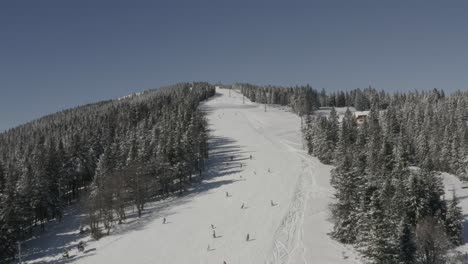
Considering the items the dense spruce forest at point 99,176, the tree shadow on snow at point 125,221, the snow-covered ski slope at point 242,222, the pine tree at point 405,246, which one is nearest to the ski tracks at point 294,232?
the snow-covered ski slope at point 242,222

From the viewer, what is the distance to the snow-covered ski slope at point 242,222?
37156 millimetres

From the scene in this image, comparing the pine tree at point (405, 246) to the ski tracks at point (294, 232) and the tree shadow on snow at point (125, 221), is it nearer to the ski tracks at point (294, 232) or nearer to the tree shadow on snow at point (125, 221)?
the ski tracks at point (294, 232)

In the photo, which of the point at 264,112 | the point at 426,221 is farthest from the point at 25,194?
the point at 264,112

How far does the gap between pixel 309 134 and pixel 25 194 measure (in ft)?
208

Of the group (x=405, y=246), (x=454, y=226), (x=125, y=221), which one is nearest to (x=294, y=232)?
(x=405, y=246)

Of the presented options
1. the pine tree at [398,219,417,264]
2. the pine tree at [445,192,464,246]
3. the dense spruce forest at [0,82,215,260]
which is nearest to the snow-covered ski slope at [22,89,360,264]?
the dense spruce forest at [0,82,215,260]

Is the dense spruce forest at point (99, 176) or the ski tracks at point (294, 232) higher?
the dense spruce forest at point (99, 176)

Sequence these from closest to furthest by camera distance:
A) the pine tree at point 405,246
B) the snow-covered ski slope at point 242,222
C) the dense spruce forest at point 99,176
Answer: the pine tree at point 405,246
the snow-covered ski slope at point 242,222
the dense spruce forest at point 99,176

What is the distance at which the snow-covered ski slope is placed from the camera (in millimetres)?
37156

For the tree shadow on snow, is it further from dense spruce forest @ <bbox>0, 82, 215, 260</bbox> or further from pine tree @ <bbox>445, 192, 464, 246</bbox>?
pine tree @ <bbox>445, 192, 464, 246</bbox>

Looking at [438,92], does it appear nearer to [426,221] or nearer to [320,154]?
[320,154]

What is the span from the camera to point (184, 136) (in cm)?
7594

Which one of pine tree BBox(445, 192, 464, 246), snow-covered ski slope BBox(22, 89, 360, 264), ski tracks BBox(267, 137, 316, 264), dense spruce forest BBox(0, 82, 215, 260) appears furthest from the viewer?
dense spruce forest BBox(0, 82, 215, 260)

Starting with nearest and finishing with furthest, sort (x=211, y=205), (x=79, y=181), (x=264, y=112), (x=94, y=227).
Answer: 1. (x=94, y=227)
2. (x=211, y=205)
3. (x=79, y=181)
4. (x=264, y=112)
